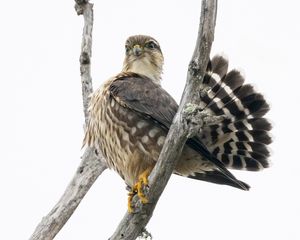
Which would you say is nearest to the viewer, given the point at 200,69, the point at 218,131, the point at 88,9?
the point at 200,69

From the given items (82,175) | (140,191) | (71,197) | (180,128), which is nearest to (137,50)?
(82,175)

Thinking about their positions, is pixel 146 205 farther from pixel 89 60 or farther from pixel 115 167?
pixel 89 60

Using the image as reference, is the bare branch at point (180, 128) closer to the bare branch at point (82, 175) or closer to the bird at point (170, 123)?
the bird at point (170, 123)

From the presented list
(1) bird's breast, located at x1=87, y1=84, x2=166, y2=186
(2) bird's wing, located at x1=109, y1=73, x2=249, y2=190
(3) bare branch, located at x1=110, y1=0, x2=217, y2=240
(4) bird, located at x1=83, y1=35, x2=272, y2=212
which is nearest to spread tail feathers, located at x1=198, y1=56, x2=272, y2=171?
(4) bird, located at x1=83, y1=35, x2=272, y2=212

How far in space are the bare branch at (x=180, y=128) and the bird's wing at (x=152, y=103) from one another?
842 mm

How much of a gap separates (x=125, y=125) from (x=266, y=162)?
→ 1.52 metres

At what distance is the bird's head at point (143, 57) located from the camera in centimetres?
696

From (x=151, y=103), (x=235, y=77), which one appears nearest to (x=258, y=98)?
(x=235, y=77)

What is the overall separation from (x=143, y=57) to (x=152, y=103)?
123 centimetres

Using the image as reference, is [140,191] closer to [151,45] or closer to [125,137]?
[125,137]

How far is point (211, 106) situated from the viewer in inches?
Answer: 241

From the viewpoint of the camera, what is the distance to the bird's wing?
223 inches

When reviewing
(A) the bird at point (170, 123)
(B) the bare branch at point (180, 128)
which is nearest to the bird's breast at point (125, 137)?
(A) the bird at point (170, 123)

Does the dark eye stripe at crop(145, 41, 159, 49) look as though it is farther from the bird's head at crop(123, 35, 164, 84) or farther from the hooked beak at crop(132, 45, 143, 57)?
the hooked beak at crop(132, 45, 143, 57)
